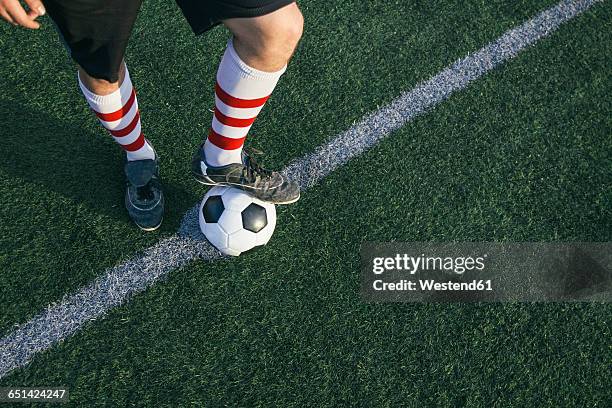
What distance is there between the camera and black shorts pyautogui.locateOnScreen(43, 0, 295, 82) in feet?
6.45

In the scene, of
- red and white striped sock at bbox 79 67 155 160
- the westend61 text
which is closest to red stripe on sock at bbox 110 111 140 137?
red and white striped sock at bbox 79 67 155 160

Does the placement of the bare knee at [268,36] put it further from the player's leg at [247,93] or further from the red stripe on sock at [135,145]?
the red stripe on sock at [135,145]

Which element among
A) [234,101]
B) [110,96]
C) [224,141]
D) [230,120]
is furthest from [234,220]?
[110,96]

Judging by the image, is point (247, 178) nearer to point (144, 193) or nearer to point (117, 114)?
point (144, 193)

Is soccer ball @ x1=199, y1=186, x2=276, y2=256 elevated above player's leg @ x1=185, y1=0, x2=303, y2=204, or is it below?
below

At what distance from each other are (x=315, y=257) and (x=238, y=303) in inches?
16.2

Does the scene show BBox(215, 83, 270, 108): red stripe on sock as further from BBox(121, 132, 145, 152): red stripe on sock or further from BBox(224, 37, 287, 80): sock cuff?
BBox(121, 132, 145, 152): red stripe on sock

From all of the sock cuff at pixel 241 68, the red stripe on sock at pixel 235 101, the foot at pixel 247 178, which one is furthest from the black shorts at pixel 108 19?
the foot at pixel 247 178

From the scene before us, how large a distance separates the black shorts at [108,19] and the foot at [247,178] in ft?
2.39

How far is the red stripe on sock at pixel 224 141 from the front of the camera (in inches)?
103

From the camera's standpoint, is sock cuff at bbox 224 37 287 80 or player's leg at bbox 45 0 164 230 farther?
sock cuff at bbox 224 37 287 80

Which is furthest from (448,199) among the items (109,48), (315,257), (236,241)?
(109,48)

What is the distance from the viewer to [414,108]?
3.26 meters

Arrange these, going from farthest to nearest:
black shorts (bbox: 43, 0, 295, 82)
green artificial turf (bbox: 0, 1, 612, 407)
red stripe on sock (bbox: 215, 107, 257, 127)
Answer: green artificial turf (bbox: 0, 1, 612, 407) < red stripe on sock (bbox: 215, 107, 257, 127) < black shorts (bbox: 43, 0, 295, 82)
